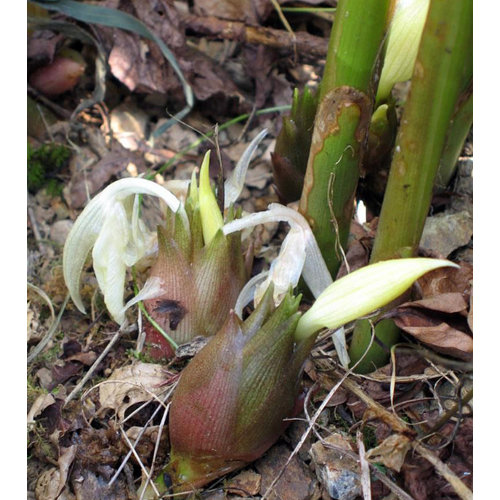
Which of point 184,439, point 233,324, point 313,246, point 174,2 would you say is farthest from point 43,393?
point 174,2

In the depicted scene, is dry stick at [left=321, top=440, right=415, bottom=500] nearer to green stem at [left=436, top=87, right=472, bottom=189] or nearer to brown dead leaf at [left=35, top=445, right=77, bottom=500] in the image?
brown dead leaf at [left=35, top=445, right=77, bottom=500]

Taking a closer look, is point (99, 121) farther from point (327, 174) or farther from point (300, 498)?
point (300, 498)

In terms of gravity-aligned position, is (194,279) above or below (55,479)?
above

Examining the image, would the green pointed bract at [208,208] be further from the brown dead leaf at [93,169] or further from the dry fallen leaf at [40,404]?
the brown dead leaf at [93,169]

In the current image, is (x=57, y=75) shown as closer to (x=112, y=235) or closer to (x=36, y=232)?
(x=36, y=232)

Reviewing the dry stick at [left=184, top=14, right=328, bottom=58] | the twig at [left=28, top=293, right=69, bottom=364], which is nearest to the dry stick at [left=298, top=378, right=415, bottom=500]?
the twig at [left=28, top=293, right=69, bottom=364]

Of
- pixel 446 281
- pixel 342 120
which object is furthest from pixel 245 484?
pixel 342 120
